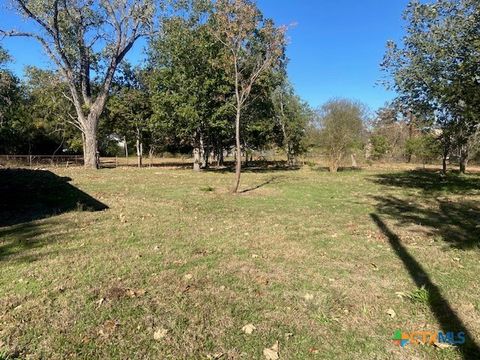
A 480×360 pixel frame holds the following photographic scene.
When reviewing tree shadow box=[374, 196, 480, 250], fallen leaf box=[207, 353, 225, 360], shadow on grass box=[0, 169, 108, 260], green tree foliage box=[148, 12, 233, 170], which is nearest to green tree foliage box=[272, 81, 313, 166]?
green tree foliage box=[148, 12, 233, 170]

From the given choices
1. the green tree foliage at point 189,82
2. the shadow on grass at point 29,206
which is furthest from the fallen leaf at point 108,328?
the green tree foliage at point 189,82

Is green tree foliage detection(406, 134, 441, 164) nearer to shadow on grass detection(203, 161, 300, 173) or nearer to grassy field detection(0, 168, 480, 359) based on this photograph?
shadow on grass detection(203, 161, 300, 173)

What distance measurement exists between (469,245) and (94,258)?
611 centimetres

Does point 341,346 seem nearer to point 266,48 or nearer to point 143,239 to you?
point 143,239

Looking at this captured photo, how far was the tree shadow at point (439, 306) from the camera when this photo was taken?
10.9 ft

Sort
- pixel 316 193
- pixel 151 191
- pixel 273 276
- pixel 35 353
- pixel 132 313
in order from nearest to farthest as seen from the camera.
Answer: pixel 35 353
pixel 132 313
pixel 273 276
pixel 151 191
pixel 316 193

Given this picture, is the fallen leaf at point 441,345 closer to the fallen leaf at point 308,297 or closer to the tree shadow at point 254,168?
the fallen leaf at point 308,297

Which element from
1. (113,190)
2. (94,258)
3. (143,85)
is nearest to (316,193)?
(113,190)

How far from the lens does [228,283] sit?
4.65 meters

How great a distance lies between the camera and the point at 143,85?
3175 centimetres

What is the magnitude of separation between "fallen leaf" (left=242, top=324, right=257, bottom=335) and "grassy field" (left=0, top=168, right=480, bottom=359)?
0.04m

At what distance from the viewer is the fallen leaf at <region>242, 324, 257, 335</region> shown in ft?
11.6

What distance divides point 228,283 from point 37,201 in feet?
24.9

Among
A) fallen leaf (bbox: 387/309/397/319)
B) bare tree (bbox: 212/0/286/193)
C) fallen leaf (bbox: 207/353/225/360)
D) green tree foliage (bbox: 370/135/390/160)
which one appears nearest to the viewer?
fallen leaf (bbox: 207/353/225/360)
